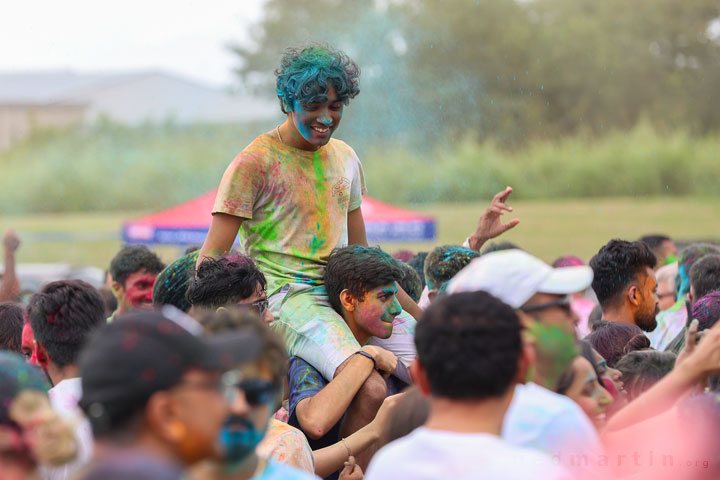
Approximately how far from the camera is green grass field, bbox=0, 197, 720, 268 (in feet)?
97.6

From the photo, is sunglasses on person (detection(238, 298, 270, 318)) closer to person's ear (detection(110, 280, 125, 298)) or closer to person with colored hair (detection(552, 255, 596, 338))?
person's ear (detection(110, 280, 125, 298))

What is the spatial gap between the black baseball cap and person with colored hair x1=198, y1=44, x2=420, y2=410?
191 cm

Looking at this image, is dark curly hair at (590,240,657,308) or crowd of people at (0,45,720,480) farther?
dark curly hair at (590,240,657,308)

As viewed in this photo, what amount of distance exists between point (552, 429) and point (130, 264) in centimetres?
393

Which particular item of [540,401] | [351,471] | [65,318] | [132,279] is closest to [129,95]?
[132,279]

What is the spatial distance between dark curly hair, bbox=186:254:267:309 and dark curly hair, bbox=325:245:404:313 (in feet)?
1.37

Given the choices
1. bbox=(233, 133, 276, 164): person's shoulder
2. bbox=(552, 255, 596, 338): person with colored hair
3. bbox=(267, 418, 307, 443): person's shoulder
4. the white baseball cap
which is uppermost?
bbox=(233, 133, 276, 164): person's shoulder

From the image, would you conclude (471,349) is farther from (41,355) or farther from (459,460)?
(41,355)

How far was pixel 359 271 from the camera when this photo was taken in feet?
13.5

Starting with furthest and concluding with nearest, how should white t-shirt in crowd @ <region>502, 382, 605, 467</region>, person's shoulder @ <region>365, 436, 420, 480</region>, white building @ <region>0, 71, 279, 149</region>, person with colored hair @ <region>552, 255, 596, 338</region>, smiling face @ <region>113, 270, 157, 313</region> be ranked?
white building @ <region>0, 71, 279, 149</region>
person with colored hair @ <region>552, 255, 596, 338</region>
smiling face @ <region>113, 270, 157, 313</region>
white t-shirt in crowd @ <region>502, 382, 605, 467</region>
person's shoulder @ <region>365, 436, 420, 480</region>

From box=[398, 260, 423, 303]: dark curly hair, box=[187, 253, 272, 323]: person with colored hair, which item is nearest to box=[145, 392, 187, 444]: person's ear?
box=[187, 253, 272, 323]: person with colored hair

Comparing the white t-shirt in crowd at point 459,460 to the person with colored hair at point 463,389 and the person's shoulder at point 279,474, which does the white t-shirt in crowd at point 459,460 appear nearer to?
the person with colored hair at point 463,389

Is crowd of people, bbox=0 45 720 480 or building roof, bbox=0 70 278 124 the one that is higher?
building roof, bbox=0 70 278 124

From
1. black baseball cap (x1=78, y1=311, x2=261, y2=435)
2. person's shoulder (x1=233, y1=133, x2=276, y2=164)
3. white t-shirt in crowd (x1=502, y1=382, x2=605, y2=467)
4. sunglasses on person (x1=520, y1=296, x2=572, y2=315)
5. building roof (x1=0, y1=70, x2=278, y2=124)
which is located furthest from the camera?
building roof (x1=0, y1=70, x2=278, y2=124)
